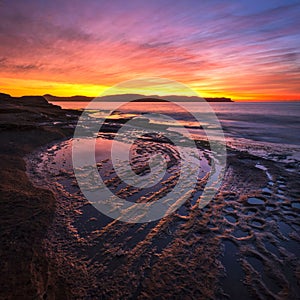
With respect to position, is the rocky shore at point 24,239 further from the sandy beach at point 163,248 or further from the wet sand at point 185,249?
the wet sand at point 185,249

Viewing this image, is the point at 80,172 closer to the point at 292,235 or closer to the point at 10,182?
the point at 10,182

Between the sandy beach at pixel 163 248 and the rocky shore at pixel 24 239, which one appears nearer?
the rocky shore at pixel 24 239

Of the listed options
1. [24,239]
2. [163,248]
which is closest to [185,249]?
[163,248]

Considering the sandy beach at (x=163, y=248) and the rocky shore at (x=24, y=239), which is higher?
the rocky shore at (x=24, y=239)

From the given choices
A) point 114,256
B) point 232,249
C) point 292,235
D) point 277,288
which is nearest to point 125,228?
point 114,256

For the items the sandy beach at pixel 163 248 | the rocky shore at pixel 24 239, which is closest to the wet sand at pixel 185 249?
the sandy beach at pixel 163 248

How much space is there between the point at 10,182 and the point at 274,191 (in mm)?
10435

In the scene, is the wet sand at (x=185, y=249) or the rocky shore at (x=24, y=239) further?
the wet sand at (x=185, y=249)

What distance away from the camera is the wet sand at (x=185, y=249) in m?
3.60

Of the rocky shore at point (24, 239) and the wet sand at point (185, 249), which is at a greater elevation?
the rocky shore at point (24, 239)

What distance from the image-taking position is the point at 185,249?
4598 mm

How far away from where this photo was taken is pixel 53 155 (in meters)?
11.7

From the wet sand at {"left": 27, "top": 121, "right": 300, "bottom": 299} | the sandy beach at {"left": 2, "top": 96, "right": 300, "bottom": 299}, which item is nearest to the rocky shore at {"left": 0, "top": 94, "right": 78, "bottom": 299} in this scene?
the sandy beach at {"left": 2, "top": 96, "right": 300, "bottom": 299}

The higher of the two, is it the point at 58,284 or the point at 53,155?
the point at 53,155
